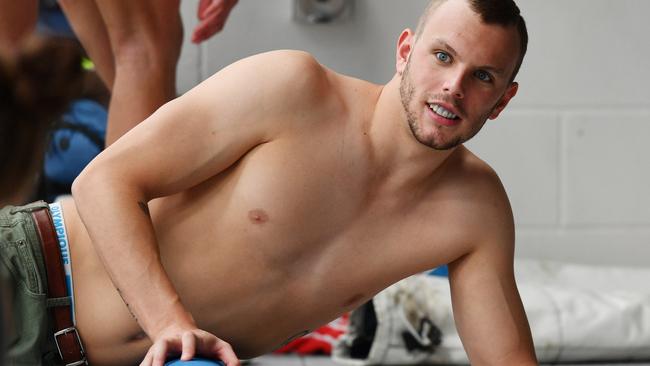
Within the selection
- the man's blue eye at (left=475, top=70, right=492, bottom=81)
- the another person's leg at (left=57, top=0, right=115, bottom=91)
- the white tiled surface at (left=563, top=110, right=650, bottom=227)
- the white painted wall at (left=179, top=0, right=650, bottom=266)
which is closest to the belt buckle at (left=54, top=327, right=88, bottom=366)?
the man's blue eye at (left=475, top=70, right=492, bottom=81)

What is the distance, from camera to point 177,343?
1.17m

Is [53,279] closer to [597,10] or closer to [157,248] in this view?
[157,248]

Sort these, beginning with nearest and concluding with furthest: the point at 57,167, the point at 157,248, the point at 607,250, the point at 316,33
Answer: the point at 157,248 → the point at 57,167 → the point at 316,33 → the point at 607,250

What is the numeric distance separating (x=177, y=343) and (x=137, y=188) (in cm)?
24

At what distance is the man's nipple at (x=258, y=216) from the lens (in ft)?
4.60

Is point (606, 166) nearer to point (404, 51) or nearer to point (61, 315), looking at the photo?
point (404, 51)

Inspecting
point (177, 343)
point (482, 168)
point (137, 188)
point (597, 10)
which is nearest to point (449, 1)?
point (482, 168)

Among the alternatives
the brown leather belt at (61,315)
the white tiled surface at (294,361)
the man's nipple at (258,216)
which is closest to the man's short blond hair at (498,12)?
the man's nipple at (258,216)

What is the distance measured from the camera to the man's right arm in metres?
1.24

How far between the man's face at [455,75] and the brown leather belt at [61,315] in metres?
0.56

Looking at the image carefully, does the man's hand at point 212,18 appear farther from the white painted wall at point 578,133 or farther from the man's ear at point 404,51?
the man's ear at point 404,51

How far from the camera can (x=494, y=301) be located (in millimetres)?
1507

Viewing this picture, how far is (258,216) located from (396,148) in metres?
0.23

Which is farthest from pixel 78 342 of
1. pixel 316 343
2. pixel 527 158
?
pixel 527 158
